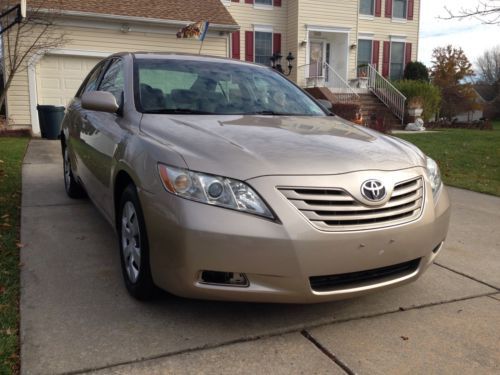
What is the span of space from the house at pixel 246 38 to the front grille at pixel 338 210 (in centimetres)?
1249

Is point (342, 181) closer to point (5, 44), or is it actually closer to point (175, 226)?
point (175, 226)

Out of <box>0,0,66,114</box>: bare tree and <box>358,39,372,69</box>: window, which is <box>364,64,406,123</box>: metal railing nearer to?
<box>358,39,372,69</box>: window

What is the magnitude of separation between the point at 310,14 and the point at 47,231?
1823 centimetres

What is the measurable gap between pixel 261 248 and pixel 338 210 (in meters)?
0.45

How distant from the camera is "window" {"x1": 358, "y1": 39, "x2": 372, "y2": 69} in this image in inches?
886

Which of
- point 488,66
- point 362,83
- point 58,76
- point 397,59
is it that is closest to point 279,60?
point 362,83

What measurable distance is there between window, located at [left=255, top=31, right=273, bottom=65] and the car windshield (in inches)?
668

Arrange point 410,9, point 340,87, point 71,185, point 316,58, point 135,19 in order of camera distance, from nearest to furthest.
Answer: point 71,185
point 135,19
point 340,87
point 316,58
point 410,9

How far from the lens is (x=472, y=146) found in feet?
37.5

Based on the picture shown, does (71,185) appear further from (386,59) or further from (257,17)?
(386,59)

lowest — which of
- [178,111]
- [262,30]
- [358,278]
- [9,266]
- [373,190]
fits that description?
[9,266]

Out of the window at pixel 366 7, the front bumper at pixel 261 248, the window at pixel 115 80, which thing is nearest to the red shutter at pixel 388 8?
the window at pixel 366 7

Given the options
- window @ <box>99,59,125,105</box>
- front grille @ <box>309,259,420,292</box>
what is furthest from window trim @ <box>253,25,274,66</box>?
front grille @ <box>309,259,420,292</box>

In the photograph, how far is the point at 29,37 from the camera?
1289 centimetres
